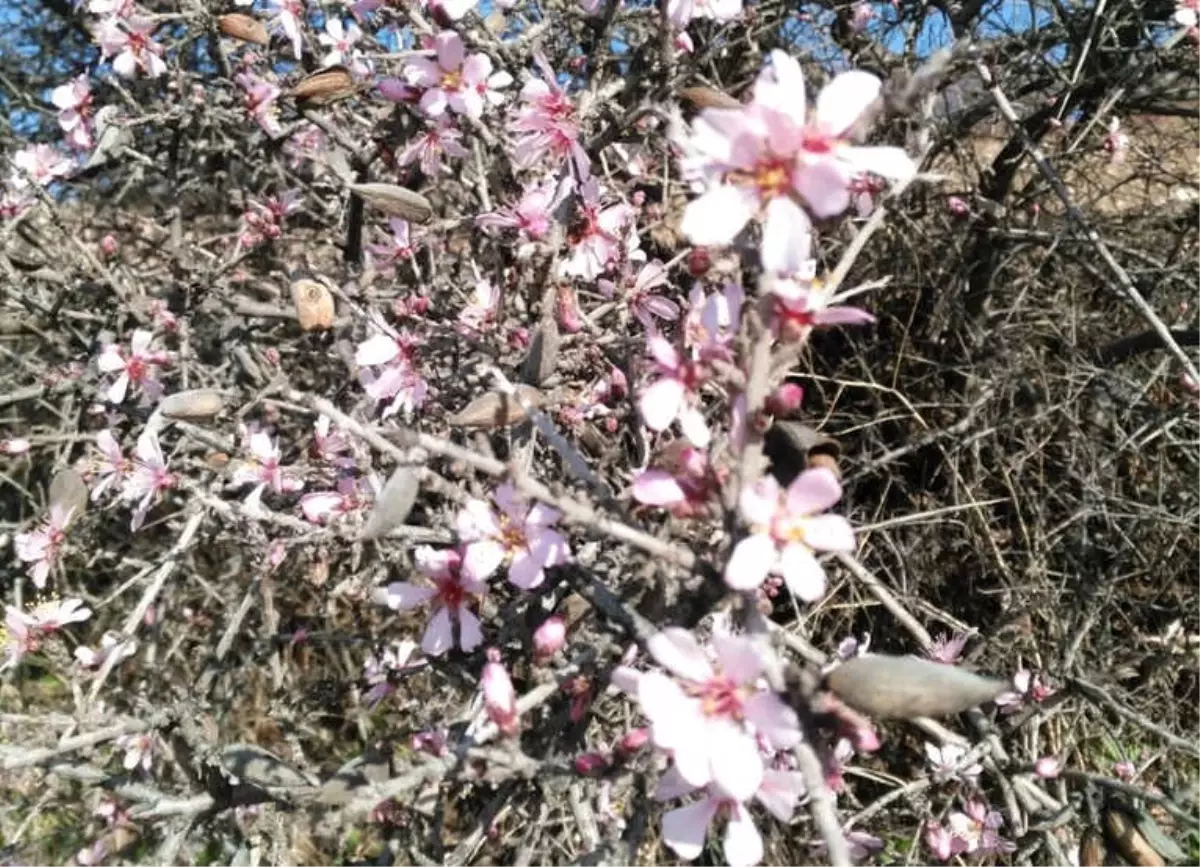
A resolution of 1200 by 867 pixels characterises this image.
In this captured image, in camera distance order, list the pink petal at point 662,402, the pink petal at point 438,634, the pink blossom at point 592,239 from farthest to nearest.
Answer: the pink blossom at point 592,239
the pink petal at point 438,634
the pink petal at point 662,402

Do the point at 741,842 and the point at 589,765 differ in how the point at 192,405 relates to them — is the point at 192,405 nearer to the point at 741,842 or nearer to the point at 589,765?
the point at 589,765

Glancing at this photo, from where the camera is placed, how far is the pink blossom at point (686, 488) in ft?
3.74

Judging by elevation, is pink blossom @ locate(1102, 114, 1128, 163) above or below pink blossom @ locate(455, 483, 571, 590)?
below

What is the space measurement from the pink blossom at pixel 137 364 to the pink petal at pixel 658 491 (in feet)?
5.57

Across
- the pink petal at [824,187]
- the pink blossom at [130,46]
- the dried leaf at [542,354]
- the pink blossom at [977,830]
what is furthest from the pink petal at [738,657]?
the pink blossom at [130,46]

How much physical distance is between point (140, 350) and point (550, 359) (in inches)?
50.2

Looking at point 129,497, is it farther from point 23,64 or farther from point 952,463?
point 23,64

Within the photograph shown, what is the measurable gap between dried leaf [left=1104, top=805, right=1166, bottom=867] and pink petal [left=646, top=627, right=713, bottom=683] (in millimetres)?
1027

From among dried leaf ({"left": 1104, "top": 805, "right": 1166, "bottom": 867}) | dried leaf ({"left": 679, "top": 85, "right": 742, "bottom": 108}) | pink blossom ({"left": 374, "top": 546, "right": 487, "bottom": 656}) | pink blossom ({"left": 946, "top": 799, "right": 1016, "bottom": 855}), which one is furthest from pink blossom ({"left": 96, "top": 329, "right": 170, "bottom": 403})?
dried leaf ({"left": 1104, "top": 805, "right": 1166, "bottom": 867})

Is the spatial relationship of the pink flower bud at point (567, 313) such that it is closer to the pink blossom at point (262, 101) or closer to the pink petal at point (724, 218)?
the pink petal at point (724, 218)

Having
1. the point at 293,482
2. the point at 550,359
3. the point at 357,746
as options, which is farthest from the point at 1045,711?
the point at 357,746

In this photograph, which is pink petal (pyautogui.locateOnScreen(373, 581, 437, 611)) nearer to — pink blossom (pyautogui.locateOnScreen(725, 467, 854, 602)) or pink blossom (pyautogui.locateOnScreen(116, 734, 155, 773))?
pink blossom (pyautogui.locateOnScreen(725, 467, 854, 602))

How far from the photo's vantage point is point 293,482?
2047 millimetres

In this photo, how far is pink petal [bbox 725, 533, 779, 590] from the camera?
1046 millimetres
